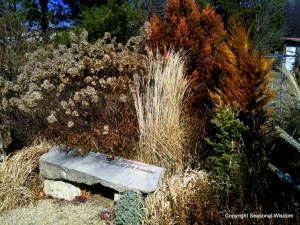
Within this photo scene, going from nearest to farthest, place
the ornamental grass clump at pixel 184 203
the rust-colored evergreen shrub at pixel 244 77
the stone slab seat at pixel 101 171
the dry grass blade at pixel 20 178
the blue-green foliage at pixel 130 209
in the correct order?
the ornamental grass clump at pixel 184 203, the blue-green foliage at pixel 130 209, the stone slab seat at pixel 101 171, the rust-colored evergreen shrub at pixel 244 77, the dry grass blade at pixel 20 178

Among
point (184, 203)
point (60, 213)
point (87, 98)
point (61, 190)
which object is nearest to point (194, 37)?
point (87, 98)

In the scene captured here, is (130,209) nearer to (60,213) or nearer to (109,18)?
(60,213)

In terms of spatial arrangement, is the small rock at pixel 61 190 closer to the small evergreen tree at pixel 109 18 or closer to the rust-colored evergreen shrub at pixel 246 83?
the rust-colored evergreen shrub at pixel 246 83

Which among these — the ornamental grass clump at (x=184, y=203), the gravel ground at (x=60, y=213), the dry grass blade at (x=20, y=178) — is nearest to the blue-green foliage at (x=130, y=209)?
the ornamental grass clump at (x=184, y=203)

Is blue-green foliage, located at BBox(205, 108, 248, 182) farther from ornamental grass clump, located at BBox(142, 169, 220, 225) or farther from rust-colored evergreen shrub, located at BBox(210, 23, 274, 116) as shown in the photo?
rust-colored evergreen shrub, located at BBox(210, 23, 274, 116)

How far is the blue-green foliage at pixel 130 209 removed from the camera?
9.20 ft

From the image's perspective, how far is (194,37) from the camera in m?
4.45

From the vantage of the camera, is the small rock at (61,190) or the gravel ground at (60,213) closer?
the gravel ground at (60,213)

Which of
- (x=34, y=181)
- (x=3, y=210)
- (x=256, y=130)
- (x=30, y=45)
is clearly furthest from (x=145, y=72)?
(x=30, y=45)

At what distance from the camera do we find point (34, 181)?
382 centimetres

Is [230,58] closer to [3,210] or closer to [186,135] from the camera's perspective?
[186,135]

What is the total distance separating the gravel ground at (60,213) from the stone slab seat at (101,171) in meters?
0.26

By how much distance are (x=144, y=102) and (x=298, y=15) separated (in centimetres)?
2955

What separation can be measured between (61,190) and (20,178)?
488 mm
